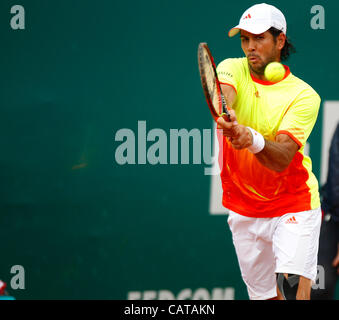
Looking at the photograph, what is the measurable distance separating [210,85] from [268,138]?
639 millimetres

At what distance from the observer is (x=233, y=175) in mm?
3955

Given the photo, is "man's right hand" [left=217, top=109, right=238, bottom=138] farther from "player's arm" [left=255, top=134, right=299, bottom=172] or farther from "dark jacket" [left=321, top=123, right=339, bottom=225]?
"dark jacket" [left=321, top=123, right=339, bottom=225]

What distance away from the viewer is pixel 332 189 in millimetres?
4473

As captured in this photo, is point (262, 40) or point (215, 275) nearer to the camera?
point (262, 40)

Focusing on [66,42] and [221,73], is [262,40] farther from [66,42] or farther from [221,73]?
[66,42]

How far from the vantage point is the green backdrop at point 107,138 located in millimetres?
4297

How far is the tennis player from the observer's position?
12.1ft

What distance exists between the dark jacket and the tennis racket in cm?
136

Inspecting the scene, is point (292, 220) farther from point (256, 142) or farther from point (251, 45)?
point (251, 45)

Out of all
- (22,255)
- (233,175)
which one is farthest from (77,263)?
(233,175)

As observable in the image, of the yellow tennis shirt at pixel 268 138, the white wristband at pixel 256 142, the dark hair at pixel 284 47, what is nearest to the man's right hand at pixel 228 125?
the white wristband at pixel 256 142

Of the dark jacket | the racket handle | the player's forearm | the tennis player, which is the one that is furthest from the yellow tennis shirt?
the dark jacket
